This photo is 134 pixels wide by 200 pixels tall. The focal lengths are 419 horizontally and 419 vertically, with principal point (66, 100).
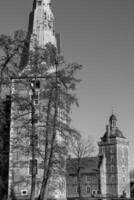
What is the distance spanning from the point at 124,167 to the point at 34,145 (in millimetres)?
91141

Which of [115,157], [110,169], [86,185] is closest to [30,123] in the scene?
[86,185]

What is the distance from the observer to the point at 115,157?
389 ft

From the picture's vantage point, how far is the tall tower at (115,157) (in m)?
114

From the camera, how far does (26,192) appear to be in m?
44.4

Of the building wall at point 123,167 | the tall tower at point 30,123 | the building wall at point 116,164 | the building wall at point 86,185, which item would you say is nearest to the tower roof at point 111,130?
the building wall at point 116,164

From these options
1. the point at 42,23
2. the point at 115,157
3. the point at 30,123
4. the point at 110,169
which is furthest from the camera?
the point at 115,157

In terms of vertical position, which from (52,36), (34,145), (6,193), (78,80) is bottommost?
(6,193)

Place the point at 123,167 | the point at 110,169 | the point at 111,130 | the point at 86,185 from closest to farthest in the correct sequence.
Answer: the point at 86,185 < the point at 110,169 < the point at 123,167 < the point at 111,130

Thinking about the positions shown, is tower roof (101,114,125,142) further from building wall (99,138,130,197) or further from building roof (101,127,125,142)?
building wall (99,138,130,197)

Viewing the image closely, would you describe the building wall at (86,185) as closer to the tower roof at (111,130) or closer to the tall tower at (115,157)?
the tall tower at (115,157)

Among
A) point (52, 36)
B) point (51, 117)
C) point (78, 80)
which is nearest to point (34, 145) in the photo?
point (51, 117)

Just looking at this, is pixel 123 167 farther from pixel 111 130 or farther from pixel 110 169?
pixel 111 130

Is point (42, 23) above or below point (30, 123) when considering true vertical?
above

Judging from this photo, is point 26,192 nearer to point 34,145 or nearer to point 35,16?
point 34,145
